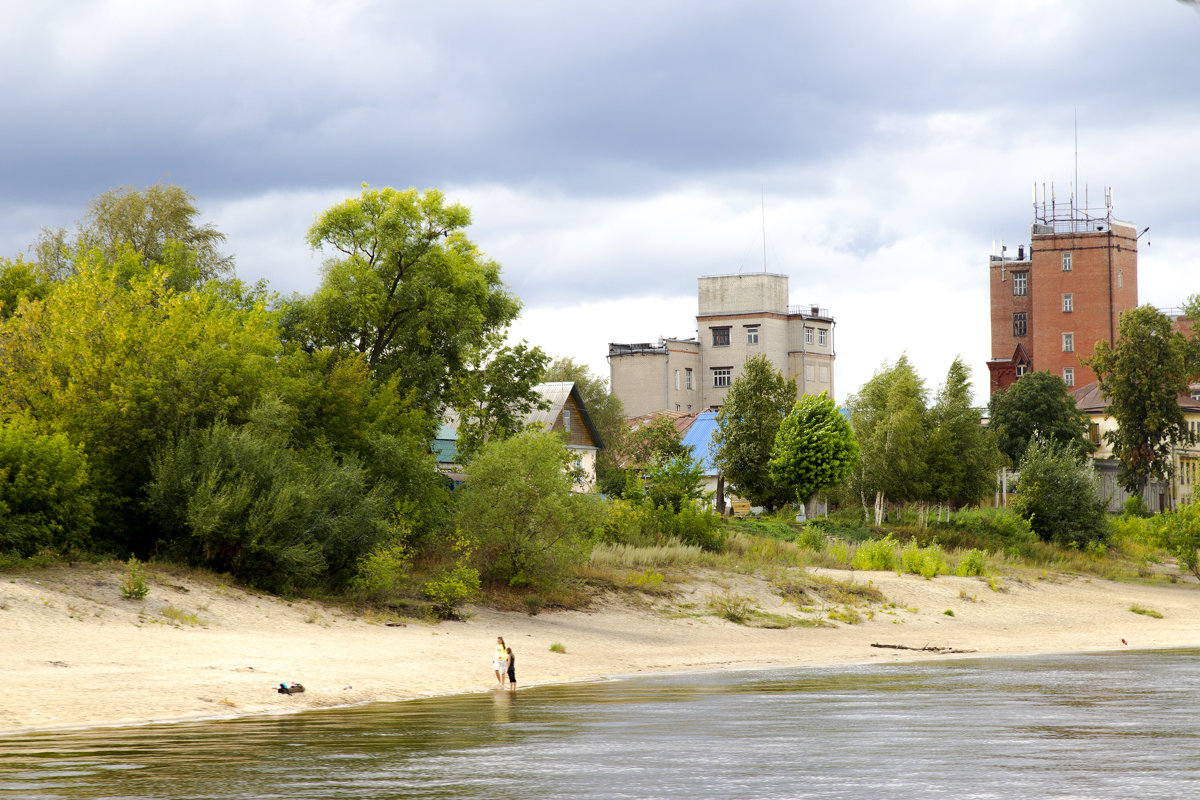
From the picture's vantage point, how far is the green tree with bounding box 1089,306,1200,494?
81.5 meters

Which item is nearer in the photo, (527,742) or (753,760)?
(753,760)

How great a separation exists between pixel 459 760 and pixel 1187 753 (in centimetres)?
878

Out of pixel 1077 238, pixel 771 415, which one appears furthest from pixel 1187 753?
pixel 1077 238

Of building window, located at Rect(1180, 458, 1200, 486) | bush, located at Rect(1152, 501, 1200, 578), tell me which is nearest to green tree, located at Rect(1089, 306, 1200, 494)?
building window, located at Rect(1180, 458, 1200, 486)

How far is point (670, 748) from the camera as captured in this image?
1616 centimetres

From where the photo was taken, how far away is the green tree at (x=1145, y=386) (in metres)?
81.5

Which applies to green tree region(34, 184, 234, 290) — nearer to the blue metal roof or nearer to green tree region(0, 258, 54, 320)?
green tree region(0, 258, 54, 320)

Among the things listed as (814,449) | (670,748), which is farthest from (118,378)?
(814,449)

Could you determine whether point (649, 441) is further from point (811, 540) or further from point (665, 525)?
point (665, 525)

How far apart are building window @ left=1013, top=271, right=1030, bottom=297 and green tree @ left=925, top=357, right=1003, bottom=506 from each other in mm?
55762

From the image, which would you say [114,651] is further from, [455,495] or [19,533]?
[455,495]

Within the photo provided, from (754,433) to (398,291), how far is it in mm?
26925

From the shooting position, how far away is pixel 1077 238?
112125 millimetres

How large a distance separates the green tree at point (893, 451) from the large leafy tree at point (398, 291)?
26.4 meters
